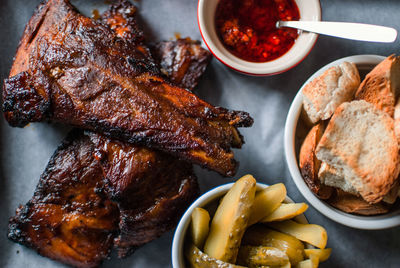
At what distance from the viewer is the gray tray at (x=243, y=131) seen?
83.6 inches

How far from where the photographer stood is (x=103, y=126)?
1774mm

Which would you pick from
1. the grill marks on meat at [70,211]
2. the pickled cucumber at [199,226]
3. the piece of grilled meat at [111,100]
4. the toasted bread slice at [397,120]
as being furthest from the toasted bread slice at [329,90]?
the grill marks on meat at [70,211]

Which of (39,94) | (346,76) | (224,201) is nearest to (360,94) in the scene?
(346,76)

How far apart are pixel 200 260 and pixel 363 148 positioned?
31.7 inches

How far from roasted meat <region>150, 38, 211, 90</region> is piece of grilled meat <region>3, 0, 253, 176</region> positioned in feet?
0.87

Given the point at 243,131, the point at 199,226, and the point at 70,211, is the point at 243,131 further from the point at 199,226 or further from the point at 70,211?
the point at 70,211

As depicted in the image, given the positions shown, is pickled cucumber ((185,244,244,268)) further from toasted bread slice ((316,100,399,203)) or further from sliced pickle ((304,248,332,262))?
toasted bread slice ((316,100,399,203))

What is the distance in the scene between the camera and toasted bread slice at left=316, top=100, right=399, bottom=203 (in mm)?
1626

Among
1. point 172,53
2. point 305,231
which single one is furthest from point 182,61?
point 305,231

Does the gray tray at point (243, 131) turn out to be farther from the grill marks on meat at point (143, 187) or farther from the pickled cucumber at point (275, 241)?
the pickled cucumber at point (275, 241)

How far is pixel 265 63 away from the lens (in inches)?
78.7

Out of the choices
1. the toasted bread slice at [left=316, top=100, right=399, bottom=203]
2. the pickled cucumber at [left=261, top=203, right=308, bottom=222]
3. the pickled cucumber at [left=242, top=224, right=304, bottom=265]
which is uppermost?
the toasted bread slice at [left=316, top=100, right=399, bottom=203]

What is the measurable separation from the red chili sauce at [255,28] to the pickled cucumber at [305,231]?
0.81 metres

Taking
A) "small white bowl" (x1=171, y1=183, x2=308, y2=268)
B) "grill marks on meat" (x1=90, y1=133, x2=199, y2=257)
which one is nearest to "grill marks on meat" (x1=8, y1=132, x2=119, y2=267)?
"grill marks on meat" (x1=90, y1=133, x2=199, y2=257)
